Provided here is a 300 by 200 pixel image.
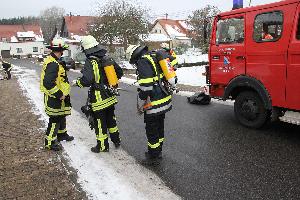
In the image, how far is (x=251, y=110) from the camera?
660cm

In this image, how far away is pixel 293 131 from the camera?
6273 mm

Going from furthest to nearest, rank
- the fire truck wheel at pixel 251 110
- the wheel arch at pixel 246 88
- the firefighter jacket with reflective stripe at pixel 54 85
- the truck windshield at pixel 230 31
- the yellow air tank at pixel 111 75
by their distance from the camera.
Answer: the truck windshield at pixel 230 31 → the fire truck wheel at pixel 251 110 → the wheel arch at pixel 246 88 → the firefighter jacket with reflective stripe at pixel 54 85 → the yellow air tank at pixel 111 75

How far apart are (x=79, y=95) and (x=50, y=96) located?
722cm

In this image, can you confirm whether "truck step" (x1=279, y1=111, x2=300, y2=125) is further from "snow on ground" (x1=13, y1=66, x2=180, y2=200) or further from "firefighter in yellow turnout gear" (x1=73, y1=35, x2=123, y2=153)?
"firefighter in yellow turnout gear" (x1=73, y1=35, x2=123, y2=153)

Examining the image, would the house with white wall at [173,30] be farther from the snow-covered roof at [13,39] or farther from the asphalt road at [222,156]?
the asphalt road at [222,156]

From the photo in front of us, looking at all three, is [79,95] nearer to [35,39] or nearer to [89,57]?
[89,57]

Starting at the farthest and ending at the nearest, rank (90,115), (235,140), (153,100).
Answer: (235,140)
(90,115)
(153,100)

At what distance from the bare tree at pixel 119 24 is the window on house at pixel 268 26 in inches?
984

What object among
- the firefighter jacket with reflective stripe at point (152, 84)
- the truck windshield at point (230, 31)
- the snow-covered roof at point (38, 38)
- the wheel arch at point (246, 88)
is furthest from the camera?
the snow-covered roof at point (38, 38)

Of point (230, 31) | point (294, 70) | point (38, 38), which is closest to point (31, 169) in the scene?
point (294, 70)

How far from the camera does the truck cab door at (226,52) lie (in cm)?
655

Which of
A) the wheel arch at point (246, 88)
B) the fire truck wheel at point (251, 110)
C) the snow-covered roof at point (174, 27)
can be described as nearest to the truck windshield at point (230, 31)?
the wheel arch at point (246, 88)

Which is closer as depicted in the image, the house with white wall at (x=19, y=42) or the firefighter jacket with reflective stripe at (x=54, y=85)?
the firefighter jacket with reflective stripe at (x=54, y=85)

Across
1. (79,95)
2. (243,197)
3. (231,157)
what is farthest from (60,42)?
(79,95)
